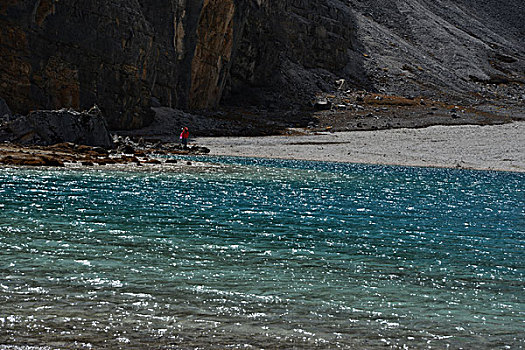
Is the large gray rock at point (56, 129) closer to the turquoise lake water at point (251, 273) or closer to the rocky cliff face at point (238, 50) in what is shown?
the rocky cliff face at point (238, 50)

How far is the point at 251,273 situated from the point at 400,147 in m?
49.4

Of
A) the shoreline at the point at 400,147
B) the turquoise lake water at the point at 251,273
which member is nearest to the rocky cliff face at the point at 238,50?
the shoreline at the point at 400,147

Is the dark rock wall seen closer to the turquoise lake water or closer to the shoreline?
the shoreline

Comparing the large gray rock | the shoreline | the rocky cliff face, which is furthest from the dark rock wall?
the large gray rock

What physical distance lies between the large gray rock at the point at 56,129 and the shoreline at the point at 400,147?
10673 mm

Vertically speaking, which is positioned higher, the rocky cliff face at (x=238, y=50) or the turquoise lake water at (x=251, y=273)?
the rocky cliff face at (x=238, y=50)

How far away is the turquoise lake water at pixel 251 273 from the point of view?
21.3ft

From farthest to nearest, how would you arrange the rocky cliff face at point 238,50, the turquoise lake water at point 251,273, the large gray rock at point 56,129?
the rocky cliff face at point 238,50 < the large gray rock at point 56,129 < the turquoise lake water at point 251,273

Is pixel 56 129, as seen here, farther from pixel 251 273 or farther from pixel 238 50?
pixel 238 50

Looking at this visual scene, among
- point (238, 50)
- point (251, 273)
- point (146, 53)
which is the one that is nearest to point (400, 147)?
point (146, 53)

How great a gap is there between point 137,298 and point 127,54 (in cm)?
5188

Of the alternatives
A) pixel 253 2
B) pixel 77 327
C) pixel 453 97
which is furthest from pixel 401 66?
pixel 77 327

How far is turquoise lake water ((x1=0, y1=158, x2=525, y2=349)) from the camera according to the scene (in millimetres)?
6484

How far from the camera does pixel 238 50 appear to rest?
284ft
